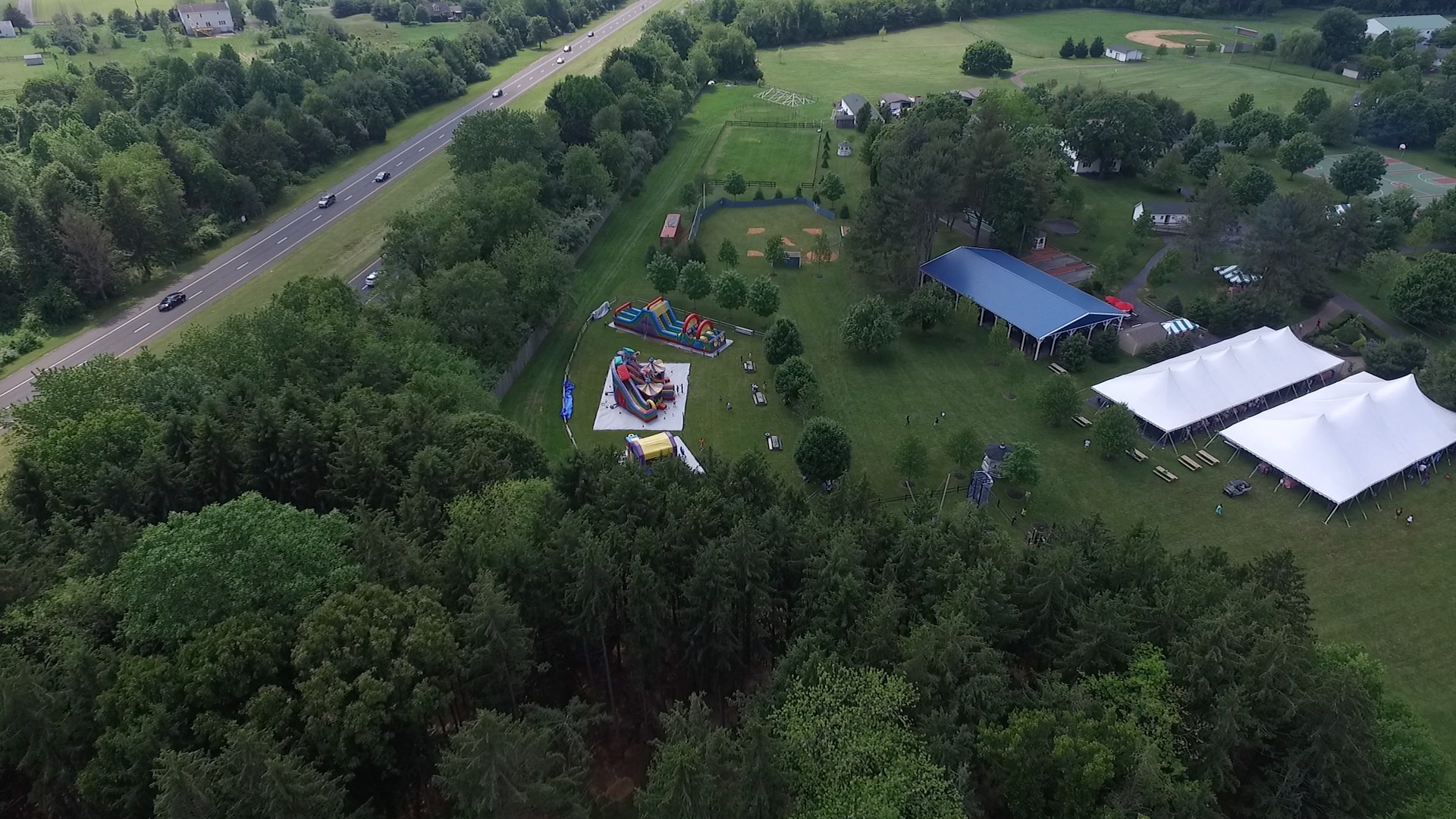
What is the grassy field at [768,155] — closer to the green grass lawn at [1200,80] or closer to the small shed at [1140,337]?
the small shed at [1140,337]

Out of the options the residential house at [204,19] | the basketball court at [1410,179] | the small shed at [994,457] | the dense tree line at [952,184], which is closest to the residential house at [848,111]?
the dense tree line at [952,184]

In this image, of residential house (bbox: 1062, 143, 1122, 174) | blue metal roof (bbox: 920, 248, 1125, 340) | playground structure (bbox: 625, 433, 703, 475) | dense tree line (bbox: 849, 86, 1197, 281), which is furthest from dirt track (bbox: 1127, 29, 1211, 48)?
playground structure (bbox: 625, 433, 703, 475)

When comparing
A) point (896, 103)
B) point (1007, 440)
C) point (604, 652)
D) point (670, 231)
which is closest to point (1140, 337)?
point (1007, 440)

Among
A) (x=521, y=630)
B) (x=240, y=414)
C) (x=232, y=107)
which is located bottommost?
(x=521, y=630)

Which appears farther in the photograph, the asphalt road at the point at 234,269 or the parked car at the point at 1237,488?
the asphalt road at the point at 234,269

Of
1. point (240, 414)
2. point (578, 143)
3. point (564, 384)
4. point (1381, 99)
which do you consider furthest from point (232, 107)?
point (1381, 99)

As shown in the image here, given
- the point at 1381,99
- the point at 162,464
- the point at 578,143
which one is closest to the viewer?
the point at 162,464

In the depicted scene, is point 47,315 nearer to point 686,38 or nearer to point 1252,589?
point 1252,589
